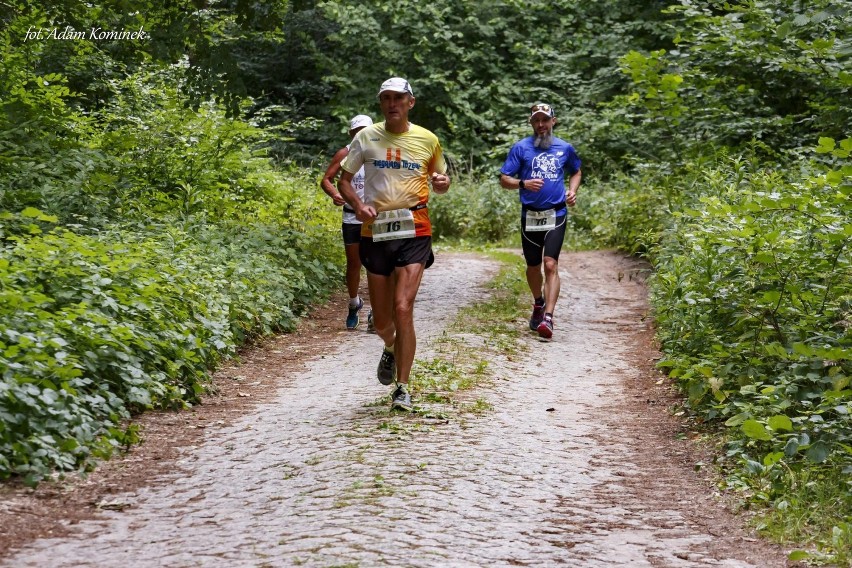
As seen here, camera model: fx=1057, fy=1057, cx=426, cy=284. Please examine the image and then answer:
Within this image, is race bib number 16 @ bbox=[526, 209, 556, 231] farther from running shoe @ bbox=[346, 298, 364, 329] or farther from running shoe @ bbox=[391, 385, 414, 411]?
running shoe @ bbox=[391, 385, 414, 411]

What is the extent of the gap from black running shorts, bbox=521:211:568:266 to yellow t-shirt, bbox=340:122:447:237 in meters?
3.77

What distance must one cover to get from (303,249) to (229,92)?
2.69 m

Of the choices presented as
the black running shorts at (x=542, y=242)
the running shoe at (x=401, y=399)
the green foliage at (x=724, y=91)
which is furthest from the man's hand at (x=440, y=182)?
the green foliage at (x=724, y=91)

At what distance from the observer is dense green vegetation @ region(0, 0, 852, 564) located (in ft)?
20.6

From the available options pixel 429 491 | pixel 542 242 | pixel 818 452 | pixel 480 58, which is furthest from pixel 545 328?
pixel 480 58

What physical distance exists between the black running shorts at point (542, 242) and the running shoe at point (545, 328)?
2.21 feet

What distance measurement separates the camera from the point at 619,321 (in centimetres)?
1263

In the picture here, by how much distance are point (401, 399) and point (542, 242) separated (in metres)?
4.36

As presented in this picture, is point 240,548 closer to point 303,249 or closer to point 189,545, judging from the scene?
point 189,545

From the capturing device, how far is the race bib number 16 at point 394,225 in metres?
7.50

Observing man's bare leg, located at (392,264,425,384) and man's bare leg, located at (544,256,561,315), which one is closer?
man's bare leg, located at (392,264,425,384)

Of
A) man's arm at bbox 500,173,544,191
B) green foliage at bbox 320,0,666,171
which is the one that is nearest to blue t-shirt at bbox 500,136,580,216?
man's arm at bbox 500,173,544,191

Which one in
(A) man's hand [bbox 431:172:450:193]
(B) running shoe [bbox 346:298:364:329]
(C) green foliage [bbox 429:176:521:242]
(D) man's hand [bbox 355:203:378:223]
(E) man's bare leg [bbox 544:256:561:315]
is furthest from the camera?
(C) green foliage [bbox 429:176:521:242]

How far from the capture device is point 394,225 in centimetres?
750
